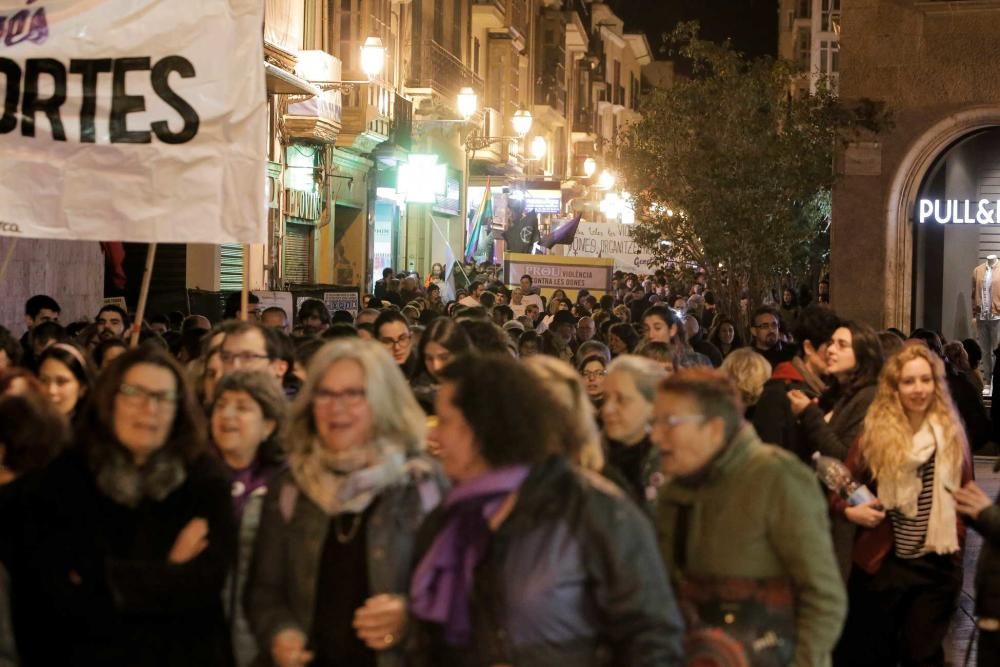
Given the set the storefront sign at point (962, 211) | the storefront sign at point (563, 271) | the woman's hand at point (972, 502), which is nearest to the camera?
the woman's hand at point (972, 502)

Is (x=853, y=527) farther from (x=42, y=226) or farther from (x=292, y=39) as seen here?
(x=292, y=39)

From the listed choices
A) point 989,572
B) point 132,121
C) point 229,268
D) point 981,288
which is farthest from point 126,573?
point 229,268

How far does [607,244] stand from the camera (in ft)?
103

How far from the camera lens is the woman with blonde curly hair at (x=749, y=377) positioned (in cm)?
788

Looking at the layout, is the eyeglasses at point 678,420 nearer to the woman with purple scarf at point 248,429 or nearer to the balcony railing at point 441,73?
the woman with purple scarf at point 248,429

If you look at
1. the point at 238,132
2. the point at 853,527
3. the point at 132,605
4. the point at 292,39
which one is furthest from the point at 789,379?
the point at 292,39

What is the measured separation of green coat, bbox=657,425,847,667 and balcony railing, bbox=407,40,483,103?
102 feet

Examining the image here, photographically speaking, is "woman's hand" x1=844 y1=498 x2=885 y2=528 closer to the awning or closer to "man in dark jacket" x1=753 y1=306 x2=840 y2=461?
"man in dark jacket" x1=753 y1=306 x2=840 y2=461

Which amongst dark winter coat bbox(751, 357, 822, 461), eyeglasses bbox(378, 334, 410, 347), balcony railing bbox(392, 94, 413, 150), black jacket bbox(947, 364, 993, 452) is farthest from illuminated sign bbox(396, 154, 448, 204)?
dark winter coat bbox(751, 357, 822, 461)

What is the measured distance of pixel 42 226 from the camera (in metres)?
7.41

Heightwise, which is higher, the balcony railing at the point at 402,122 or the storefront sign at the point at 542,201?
the balcony railing at the point at 402,122

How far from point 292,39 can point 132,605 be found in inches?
854

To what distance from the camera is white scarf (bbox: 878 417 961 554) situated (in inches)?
264

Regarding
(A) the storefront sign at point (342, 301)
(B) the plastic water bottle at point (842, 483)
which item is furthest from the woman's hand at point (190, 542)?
(A) the storefront sign at point (342, 301)
